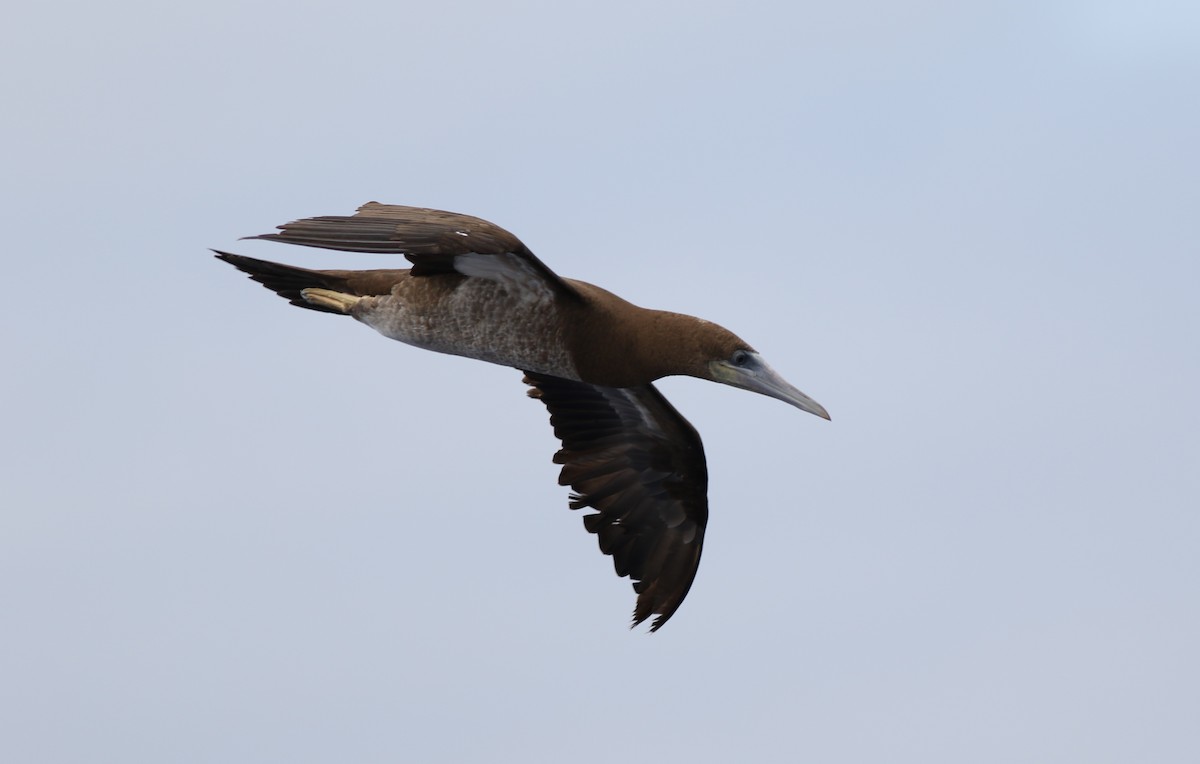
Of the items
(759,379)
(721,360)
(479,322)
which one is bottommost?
(759,379)

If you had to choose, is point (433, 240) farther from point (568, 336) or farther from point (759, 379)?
point (759, 379)

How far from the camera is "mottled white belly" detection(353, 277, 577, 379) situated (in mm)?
12492

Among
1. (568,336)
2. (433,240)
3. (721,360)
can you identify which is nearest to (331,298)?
(568,336)

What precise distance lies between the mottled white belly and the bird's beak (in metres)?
1.04

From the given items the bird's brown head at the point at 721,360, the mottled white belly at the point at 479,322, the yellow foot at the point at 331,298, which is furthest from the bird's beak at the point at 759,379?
the yellow foot at the point at 331,298

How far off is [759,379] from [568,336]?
4.39 ft

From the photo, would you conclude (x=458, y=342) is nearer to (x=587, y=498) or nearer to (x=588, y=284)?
(x=588, y=284)

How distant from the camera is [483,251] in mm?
11602

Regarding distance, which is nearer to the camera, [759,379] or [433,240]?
[433,240]

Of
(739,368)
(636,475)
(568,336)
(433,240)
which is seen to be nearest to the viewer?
(433,240)

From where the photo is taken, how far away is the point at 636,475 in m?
15.2

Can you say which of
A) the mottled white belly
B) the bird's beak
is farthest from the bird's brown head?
the mottled white belly

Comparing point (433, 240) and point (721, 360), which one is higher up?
point (433, 240)

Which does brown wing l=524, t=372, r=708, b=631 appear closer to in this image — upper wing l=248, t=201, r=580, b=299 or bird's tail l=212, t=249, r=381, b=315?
bird's tail l=212, t=249, r=381, b=315
